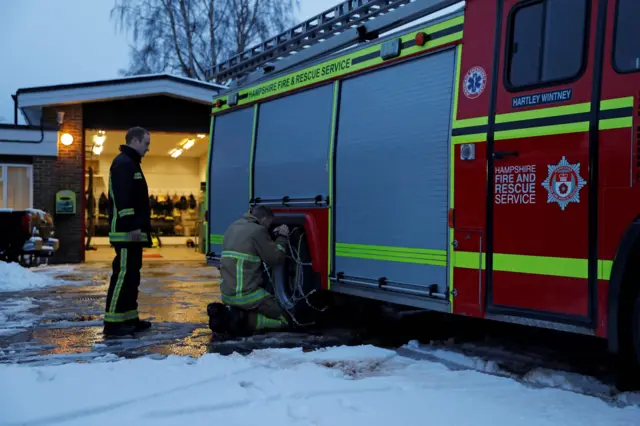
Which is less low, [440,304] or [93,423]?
[440,304]

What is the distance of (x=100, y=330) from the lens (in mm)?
7504

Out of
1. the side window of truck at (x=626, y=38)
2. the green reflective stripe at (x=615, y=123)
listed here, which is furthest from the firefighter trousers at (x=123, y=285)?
the side window of truck at (x=626, y=38)

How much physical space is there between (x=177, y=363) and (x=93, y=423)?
141 centimetres

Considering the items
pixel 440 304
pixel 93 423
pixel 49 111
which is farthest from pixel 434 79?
pixel 49 111

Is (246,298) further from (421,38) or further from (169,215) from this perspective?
(169,215)

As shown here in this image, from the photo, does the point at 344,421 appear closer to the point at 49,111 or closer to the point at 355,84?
the point at 355,84

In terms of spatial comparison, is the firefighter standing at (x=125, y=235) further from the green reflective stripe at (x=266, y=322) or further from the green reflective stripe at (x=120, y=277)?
the green reflective stripe at (x=266, y=322)

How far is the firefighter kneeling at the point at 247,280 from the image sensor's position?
6953 millimetres

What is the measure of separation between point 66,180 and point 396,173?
37.4 feet

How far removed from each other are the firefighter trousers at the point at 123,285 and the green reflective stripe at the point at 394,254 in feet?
6.69

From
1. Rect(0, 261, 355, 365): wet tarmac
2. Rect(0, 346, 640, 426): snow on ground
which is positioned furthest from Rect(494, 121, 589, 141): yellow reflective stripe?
Rect(0, 261, 355, 365): wet tarmac

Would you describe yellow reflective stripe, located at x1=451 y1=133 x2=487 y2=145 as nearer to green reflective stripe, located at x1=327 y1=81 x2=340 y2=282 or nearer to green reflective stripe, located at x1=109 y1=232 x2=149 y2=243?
green reflective stripe, located at x1=327 y1=81 x2=340 y2=282

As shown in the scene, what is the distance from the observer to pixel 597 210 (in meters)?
4.45

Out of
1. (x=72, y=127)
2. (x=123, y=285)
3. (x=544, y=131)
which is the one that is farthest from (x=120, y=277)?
(x=72, y=127)
